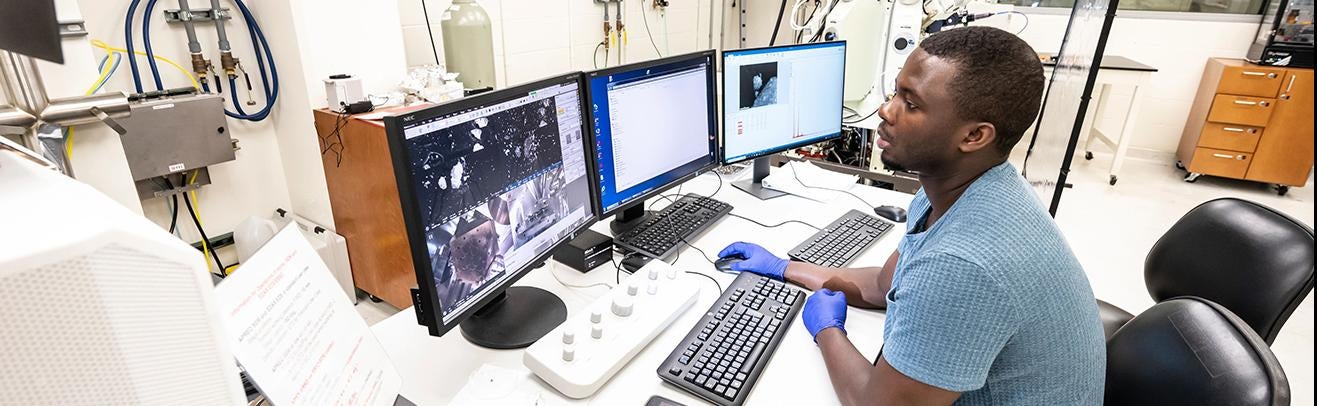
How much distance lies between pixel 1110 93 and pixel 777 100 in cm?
377

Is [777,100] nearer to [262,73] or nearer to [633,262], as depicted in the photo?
[633,262]

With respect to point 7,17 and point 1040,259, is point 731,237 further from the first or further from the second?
point 7,17

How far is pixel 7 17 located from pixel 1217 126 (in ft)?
17.6

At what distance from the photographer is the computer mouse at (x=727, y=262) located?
1379 millimetres

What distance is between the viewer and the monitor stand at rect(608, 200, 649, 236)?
60.5 inches

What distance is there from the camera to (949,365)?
2.75 ft

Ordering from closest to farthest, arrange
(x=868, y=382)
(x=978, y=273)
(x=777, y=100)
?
1. (x=978, y=273)
2. (x=868, y=382)
3. (x=777, y=100)

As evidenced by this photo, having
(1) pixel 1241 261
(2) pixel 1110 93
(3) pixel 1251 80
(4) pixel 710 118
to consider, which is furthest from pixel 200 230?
(3) pixel 1251 80

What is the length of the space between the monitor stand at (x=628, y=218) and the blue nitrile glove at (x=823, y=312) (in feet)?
1.73

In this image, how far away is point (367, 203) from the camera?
2244 millimetres

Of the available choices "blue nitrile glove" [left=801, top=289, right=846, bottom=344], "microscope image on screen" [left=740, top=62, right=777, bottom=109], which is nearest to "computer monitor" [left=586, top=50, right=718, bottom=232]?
"microscope image on screen" [left=740, top=62, right=777, bottom=109]

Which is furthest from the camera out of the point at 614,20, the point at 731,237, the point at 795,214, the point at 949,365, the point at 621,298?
the point at 614,20

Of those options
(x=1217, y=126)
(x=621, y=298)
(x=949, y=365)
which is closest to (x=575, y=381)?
(x=621, y=298)

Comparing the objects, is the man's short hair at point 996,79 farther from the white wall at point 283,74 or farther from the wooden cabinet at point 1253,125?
the wooden cabinet at point 1253,125
